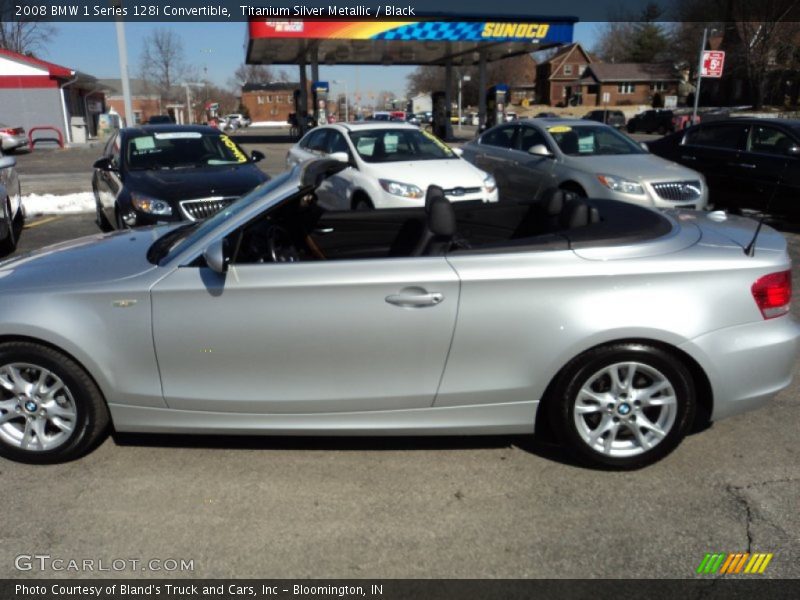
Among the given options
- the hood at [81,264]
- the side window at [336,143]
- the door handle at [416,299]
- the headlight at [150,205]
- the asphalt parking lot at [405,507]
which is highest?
the side window at [336,143]

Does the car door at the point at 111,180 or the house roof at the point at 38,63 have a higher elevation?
the house roof at the point at 38,63

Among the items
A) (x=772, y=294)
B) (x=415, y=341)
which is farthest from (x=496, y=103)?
(x=415, y=341)

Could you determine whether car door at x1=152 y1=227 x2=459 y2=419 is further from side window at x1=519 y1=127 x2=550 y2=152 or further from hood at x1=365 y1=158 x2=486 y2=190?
side window at x1=519 y1=127 x2=550 y2=152

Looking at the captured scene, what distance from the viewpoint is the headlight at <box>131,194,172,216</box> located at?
721cm

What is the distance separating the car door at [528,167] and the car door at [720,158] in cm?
265

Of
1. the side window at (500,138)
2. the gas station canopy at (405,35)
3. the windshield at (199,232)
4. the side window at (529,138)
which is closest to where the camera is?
the windshield at (199,232)

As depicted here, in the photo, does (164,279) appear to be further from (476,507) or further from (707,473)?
(707,473)

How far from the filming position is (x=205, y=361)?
10.6 ft

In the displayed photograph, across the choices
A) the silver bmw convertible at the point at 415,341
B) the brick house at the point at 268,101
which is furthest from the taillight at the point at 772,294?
the brick house at the point at 268,101

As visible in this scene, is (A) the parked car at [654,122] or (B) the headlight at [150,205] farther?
(A) the parked car at [654,122]

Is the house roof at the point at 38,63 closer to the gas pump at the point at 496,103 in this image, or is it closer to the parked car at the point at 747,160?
the gas pump at the point at 496,103

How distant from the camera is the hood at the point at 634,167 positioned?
895 centimetres

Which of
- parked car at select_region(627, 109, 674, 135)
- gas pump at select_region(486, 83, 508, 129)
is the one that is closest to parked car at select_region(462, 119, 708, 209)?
gas pump at select_region(486, 83, 508, 129)

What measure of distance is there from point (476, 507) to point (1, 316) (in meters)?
2.47
